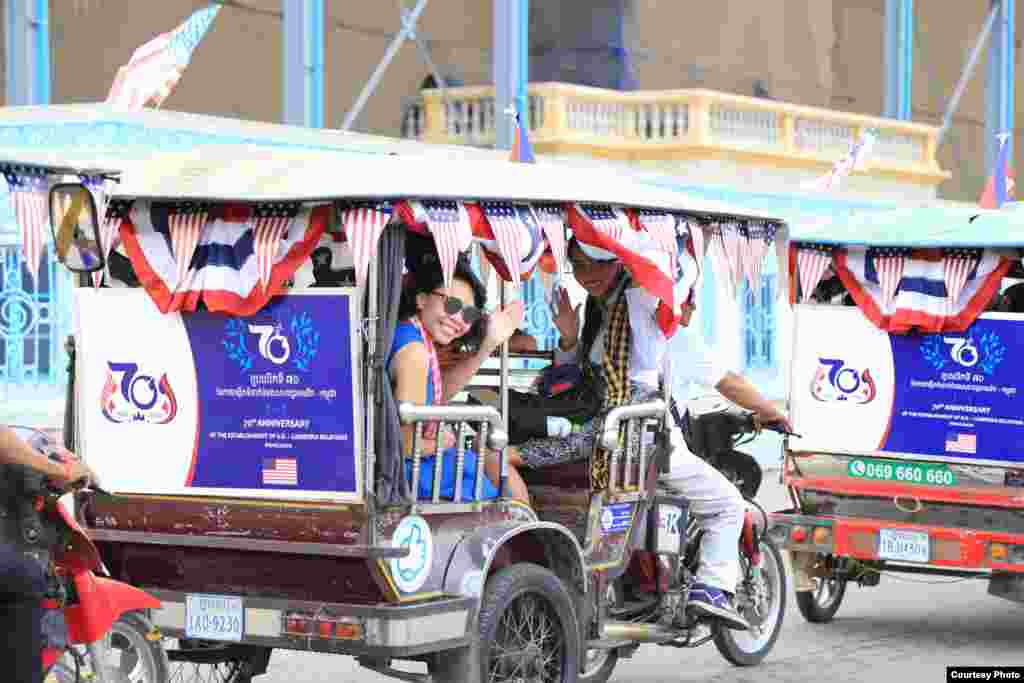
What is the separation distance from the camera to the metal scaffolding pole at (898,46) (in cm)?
2839

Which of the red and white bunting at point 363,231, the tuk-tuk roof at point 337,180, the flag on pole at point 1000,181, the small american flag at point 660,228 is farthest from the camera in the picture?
the flag on pole at point 1000,181

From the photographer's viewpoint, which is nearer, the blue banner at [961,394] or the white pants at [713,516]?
the white pants at [713,516]

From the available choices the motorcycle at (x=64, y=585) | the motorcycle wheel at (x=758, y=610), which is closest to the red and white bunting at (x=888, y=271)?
the motorcycle wheel at (x=758, y=610)

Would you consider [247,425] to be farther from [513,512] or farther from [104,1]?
[104,1]

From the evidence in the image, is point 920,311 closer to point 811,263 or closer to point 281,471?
point 811,263

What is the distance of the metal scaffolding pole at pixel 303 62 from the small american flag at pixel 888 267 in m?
9.34

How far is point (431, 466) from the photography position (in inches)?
283

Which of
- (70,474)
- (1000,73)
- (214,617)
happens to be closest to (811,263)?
(214,617)

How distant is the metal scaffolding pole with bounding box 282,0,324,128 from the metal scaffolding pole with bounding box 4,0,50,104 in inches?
91.9

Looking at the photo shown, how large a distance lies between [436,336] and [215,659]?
5.08ft

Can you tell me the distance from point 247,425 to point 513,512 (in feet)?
3.58

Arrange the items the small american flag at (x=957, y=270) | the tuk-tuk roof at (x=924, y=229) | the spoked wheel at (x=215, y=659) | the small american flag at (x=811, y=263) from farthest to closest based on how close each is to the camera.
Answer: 1. the small american flag at (x=811, y=263)
2. the small american flag at (x=957, y=270)
3. the tuk-tuk roof at (x=924, y=229)
4. the spoked wheel at (x=215, y=659)

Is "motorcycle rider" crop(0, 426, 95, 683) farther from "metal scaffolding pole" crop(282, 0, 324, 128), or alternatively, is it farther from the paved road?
"metal scaffolding pole" crop(282, 0, 324, 128)

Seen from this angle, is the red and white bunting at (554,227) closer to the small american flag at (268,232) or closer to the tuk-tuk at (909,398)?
the small american flag at (268,232)
